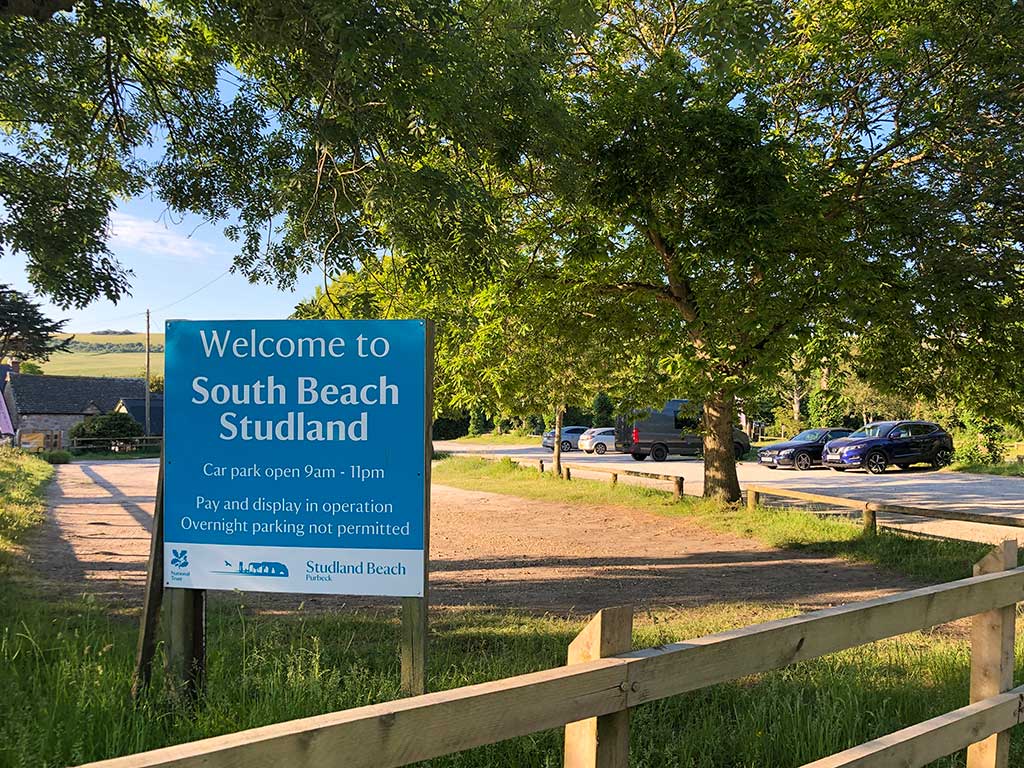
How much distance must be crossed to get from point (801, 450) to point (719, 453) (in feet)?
50.9

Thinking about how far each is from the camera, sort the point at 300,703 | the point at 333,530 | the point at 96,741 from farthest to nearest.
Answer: the point at 300,703, the point at 333,530, the point at 96,741

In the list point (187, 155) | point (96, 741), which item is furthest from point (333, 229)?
point (96, 741)

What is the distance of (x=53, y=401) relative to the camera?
208 feet

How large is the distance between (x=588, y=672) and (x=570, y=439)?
4202cm

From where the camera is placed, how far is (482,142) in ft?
26.5

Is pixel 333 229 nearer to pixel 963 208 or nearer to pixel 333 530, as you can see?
pixel 333 530

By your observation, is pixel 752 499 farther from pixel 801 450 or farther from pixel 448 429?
pixel 448 429

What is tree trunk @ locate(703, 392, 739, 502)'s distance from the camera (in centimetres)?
1482

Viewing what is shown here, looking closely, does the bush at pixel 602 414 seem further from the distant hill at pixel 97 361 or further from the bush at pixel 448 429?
the distant hill at pixel 97 361

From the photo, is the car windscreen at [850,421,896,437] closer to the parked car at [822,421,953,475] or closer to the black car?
the parked car at [822,421,953,475]

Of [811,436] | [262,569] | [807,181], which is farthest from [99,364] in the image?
[262,569]

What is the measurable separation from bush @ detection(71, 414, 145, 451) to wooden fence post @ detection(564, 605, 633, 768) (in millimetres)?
50283

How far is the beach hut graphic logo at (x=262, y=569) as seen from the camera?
3371 millimetres

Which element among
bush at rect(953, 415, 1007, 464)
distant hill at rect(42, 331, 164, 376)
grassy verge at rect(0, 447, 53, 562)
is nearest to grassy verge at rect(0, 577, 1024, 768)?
grassy verge at rect(0, 447, 53, 562)
